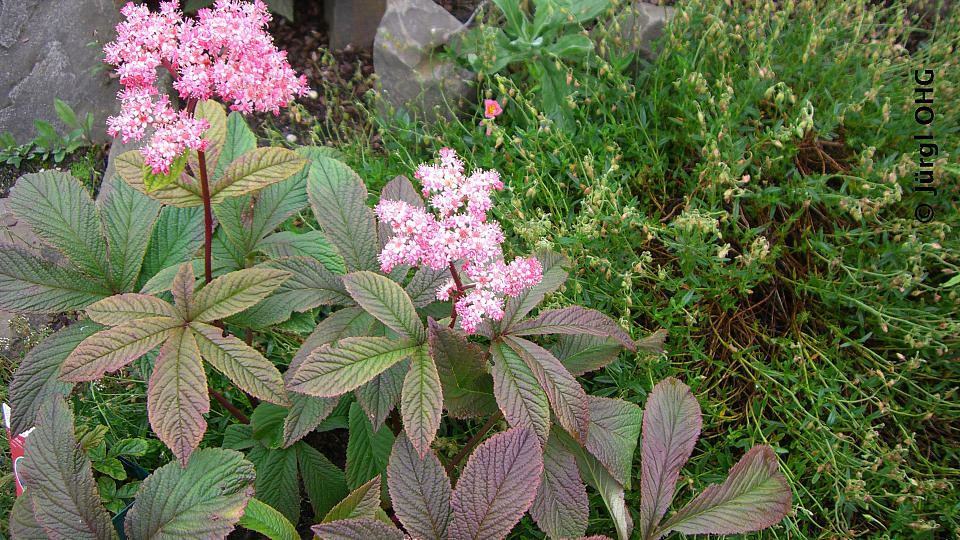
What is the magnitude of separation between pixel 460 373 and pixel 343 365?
29 cm

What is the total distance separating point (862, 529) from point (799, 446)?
0.32 metres

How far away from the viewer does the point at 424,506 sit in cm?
137

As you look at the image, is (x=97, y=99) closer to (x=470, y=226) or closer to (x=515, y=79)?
(x=515, y=79)

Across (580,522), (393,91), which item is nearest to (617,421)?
(580,522)

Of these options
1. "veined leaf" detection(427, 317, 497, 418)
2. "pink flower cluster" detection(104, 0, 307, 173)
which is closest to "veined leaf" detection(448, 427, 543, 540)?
"veined leaf" detection(427, 317, 497, 418)

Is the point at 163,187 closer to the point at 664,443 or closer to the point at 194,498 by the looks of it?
the point at 194,498

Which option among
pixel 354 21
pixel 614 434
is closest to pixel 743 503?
pixel 614 434

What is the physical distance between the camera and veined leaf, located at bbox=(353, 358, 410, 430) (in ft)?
5.04

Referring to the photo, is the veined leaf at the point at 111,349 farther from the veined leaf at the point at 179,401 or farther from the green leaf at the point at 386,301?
the green leaf at the point at 386,301

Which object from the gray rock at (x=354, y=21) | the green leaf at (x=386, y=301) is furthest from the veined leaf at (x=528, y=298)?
the gray rock at (x=354, y=21)

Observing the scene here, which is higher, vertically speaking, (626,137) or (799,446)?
(626,137)

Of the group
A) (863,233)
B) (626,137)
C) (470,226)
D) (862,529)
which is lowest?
(862,529)

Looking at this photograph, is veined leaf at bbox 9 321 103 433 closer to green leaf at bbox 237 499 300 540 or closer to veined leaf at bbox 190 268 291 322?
veined leaf at bbox 190 268 291 322

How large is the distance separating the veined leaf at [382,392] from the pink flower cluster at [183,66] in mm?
656
